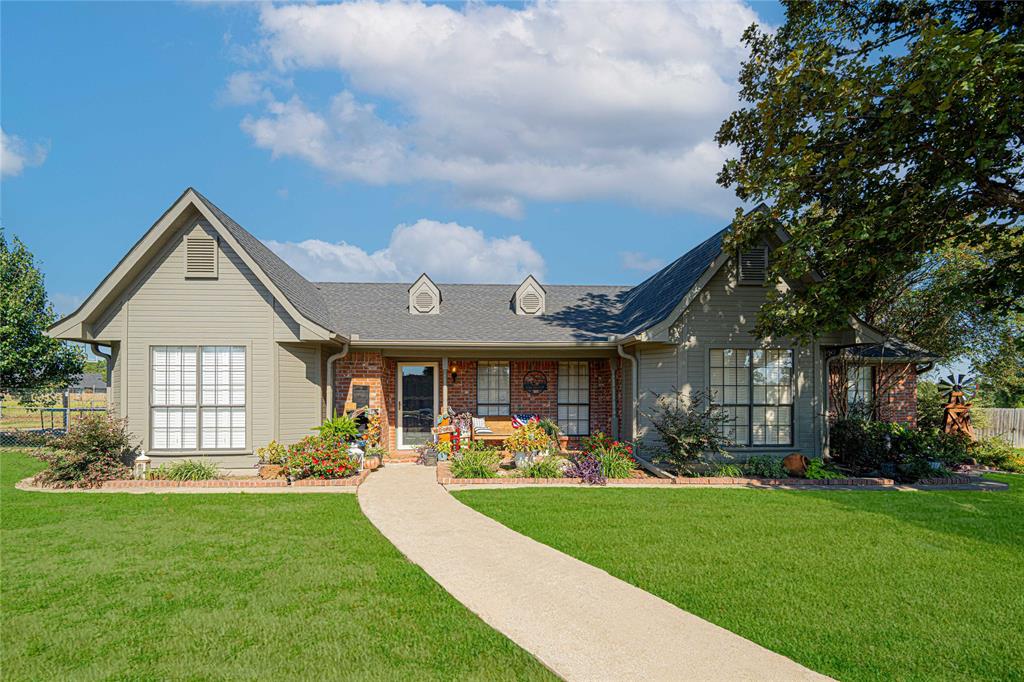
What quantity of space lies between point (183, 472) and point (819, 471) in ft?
43.6

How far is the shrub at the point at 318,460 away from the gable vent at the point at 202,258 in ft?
14.1

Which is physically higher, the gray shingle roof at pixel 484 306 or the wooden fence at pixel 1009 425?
the gray shingle roof at pixel 484 306

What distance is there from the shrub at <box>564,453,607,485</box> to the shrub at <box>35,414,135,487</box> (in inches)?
366

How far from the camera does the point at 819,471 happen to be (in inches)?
472

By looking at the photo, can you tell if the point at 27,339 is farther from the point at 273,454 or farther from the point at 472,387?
the point at 472,387

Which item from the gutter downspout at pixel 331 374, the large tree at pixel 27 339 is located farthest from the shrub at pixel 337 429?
the large tree at pixel 27 339

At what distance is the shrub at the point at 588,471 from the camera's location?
37.7ft

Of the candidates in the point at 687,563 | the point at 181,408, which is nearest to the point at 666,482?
the point at 687,563

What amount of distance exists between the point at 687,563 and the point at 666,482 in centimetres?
524

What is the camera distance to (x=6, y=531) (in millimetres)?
7836

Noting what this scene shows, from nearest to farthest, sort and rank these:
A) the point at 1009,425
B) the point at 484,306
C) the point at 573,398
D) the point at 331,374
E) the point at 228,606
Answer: the point at 228,606, the point at 331,374, the point at 573,398, the point at 484,306, the point at 1009,425

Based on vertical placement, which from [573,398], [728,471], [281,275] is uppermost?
[281,275]

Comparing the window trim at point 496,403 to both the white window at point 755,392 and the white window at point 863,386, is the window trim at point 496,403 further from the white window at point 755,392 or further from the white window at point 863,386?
the white window at point 863,386

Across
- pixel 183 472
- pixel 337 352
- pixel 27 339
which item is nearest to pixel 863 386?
pixel 337 352
